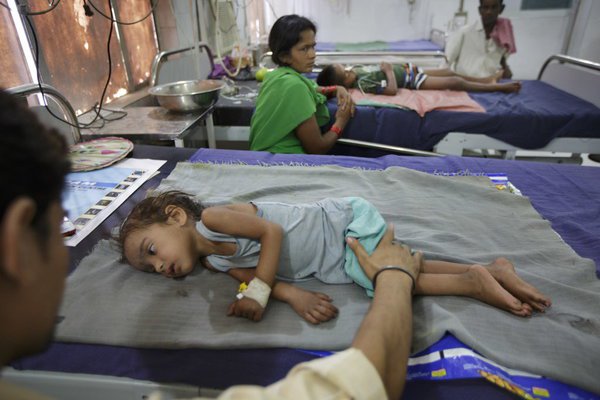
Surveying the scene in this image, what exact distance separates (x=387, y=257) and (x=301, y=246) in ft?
0.84

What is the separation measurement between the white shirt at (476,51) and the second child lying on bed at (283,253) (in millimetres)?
3030

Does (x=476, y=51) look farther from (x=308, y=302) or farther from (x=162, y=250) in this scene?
(x=162, y=250)

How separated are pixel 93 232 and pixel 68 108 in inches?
36.4

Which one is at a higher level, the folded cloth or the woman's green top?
the folded cloth

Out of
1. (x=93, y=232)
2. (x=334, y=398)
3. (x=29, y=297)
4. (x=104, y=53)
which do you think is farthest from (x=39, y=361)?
(x=104, y=53)

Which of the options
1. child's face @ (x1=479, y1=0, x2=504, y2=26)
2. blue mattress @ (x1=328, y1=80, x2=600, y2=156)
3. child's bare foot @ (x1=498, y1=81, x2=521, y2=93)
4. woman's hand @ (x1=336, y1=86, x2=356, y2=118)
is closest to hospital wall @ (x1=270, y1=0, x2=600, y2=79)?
child's face @ (x1=479, y1=0, x2=504, y2=26)

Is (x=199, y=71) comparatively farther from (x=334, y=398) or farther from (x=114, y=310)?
(x=334, y=398)

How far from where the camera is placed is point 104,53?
271 cm

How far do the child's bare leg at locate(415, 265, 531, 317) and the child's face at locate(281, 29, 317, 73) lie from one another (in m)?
1.55

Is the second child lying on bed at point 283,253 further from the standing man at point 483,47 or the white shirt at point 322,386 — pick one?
the standing man at point 483,47

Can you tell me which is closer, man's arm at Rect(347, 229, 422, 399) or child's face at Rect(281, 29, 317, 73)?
man's arm at Rect(347, 229, 422, 399)

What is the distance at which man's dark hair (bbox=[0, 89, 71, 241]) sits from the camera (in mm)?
376

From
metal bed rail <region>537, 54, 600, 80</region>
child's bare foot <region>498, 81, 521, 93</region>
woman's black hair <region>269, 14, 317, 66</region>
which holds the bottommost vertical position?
child's bare foot <region>498, 81, 521, 93</region>

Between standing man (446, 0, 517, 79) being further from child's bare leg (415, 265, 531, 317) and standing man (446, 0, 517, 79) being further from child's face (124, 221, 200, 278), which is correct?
child's face (124, 221, 200, 278)
